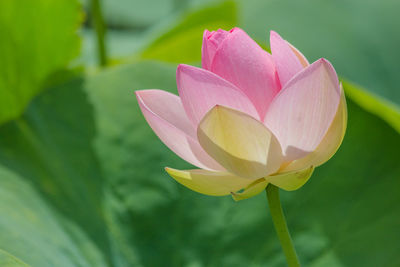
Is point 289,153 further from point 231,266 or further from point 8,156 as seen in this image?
point 8,156

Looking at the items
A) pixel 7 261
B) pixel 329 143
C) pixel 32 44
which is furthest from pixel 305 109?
pixel 32 44

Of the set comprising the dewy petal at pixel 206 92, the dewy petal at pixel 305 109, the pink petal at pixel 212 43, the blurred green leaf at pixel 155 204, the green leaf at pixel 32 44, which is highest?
the green leaf at pixel 32 44

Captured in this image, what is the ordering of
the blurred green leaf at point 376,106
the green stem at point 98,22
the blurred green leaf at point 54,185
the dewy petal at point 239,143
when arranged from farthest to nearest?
1. the green stem at point 98,22
2. the blurred green leaf at point 376,106
3. the blurred green leaf at point 54,185
4. the dewy petal at point 239,143

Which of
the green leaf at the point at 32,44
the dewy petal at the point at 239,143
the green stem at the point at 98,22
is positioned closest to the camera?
the dewy petal at the point at 239,143

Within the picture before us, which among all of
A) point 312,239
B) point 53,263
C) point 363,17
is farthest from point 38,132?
point 363,17

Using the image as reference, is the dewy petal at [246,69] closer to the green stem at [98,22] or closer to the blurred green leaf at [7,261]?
the blurred green leaf at [7,261]

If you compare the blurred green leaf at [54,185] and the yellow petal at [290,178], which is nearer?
the yellow petal at [290,178]

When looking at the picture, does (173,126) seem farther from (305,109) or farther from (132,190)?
(132,190)

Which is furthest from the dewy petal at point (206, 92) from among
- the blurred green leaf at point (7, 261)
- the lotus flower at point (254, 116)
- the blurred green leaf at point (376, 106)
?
the blurred green leaf at point (376, 106)
